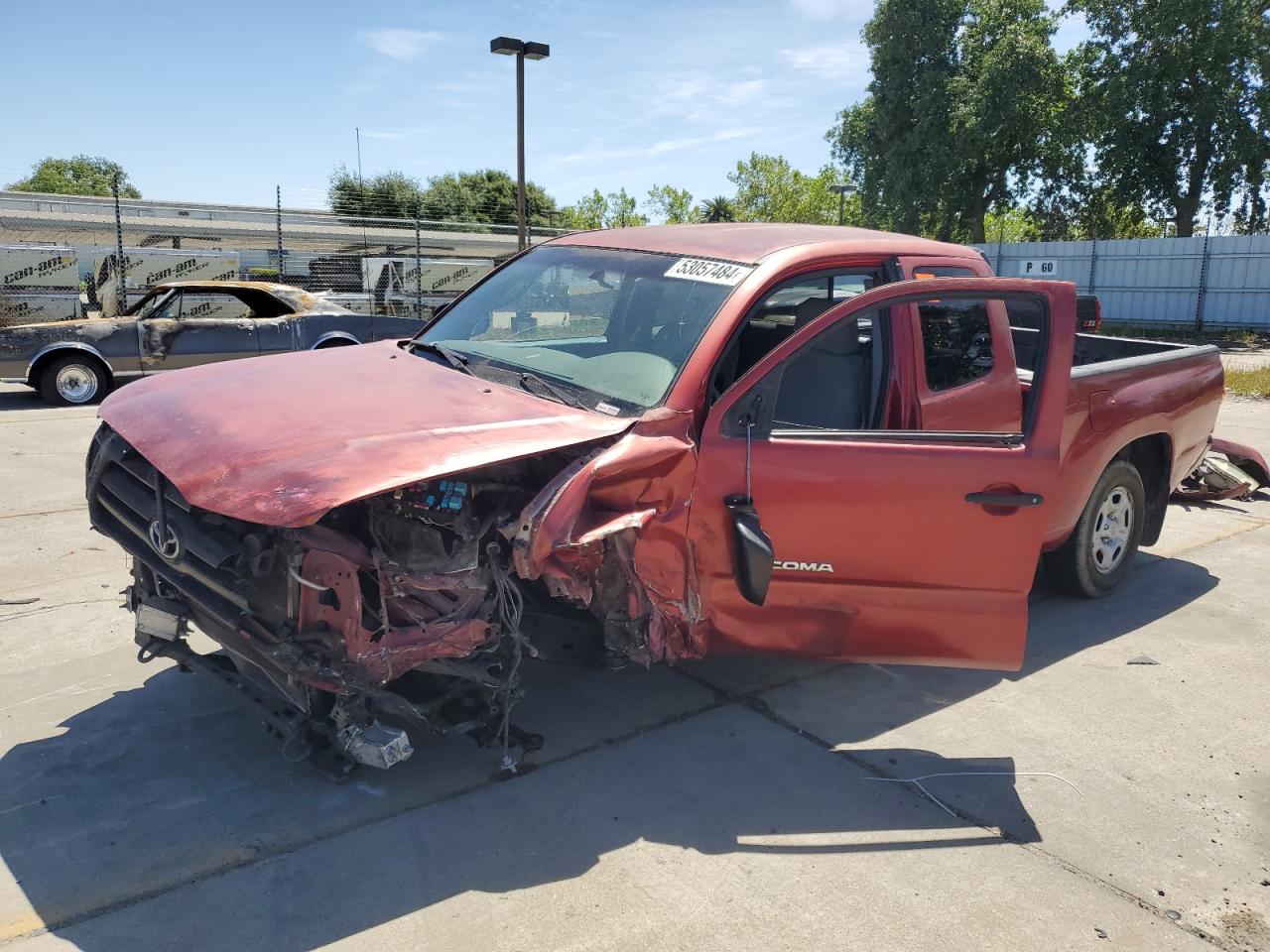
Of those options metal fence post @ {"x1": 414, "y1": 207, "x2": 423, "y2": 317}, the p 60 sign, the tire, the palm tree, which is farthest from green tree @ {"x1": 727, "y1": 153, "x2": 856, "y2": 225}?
the tire

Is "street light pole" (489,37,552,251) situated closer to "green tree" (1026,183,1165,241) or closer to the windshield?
the windshield

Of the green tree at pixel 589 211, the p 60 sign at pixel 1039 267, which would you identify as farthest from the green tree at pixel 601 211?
the p 60 sign at pixel 1039 267

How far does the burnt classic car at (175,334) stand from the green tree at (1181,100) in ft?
89.3

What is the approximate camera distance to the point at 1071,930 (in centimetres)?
280

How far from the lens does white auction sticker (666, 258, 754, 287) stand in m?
3.79

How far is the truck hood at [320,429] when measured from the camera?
2.77 metres

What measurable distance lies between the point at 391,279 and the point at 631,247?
1711 cm

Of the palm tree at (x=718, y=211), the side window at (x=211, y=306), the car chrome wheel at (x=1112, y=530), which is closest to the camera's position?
the car chrome wheel at (x=1112, y=530)

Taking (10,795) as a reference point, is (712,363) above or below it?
above

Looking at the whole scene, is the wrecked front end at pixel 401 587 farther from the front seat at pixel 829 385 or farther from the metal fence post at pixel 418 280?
the metal fence post at pixel 418 280

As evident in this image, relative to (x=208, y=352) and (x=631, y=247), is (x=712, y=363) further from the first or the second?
(x=208, y=352)

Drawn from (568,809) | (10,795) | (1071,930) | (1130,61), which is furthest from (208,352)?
(1130,61)

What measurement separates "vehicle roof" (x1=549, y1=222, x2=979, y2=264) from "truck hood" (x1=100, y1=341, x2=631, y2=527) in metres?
1.03

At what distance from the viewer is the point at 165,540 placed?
318 cm
